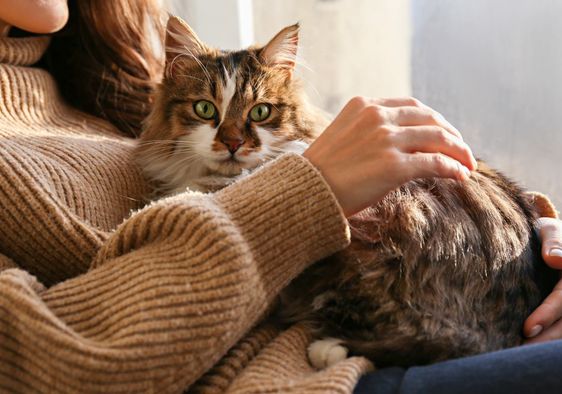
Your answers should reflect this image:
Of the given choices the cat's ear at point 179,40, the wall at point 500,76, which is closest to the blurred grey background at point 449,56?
the wall at point 500,76

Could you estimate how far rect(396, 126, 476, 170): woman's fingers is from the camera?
3.63ft

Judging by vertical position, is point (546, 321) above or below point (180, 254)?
below

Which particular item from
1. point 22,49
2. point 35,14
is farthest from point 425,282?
point 22,49

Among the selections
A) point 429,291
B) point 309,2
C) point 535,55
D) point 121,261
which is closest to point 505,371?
point 429,291

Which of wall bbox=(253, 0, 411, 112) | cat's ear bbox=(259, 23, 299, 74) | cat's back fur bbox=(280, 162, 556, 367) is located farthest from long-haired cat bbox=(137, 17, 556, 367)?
wall bbox=(253, 0, 411, 112)

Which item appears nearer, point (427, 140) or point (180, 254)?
point (180, 254)

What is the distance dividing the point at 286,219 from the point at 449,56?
4.21 feet

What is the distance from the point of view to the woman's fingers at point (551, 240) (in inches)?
47.9

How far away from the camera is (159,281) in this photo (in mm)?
935

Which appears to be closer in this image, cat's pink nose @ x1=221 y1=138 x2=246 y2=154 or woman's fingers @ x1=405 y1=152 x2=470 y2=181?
woman's fingers @ x1=405 y1=152 x2=470 y2=181

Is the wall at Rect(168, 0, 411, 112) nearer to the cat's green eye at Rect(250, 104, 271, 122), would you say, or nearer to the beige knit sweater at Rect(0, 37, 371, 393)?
the cat's green eye at Rect(250, 104, 271, 122)

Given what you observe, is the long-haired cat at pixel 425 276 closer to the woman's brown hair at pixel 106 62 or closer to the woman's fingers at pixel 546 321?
the woman's fingers at pixel 546 321

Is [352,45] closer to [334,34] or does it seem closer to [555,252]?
A: [334,34]

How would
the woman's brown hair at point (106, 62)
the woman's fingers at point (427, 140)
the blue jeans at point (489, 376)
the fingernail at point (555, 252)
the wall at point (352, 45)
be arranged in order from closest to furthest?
the blue jeans at point (489, 376) < the woman's fingers at point (427, 140) < the fingernail at point (555, 252) < the woman's brown hair at point (106, 62) < the wall at point (352, 45)
